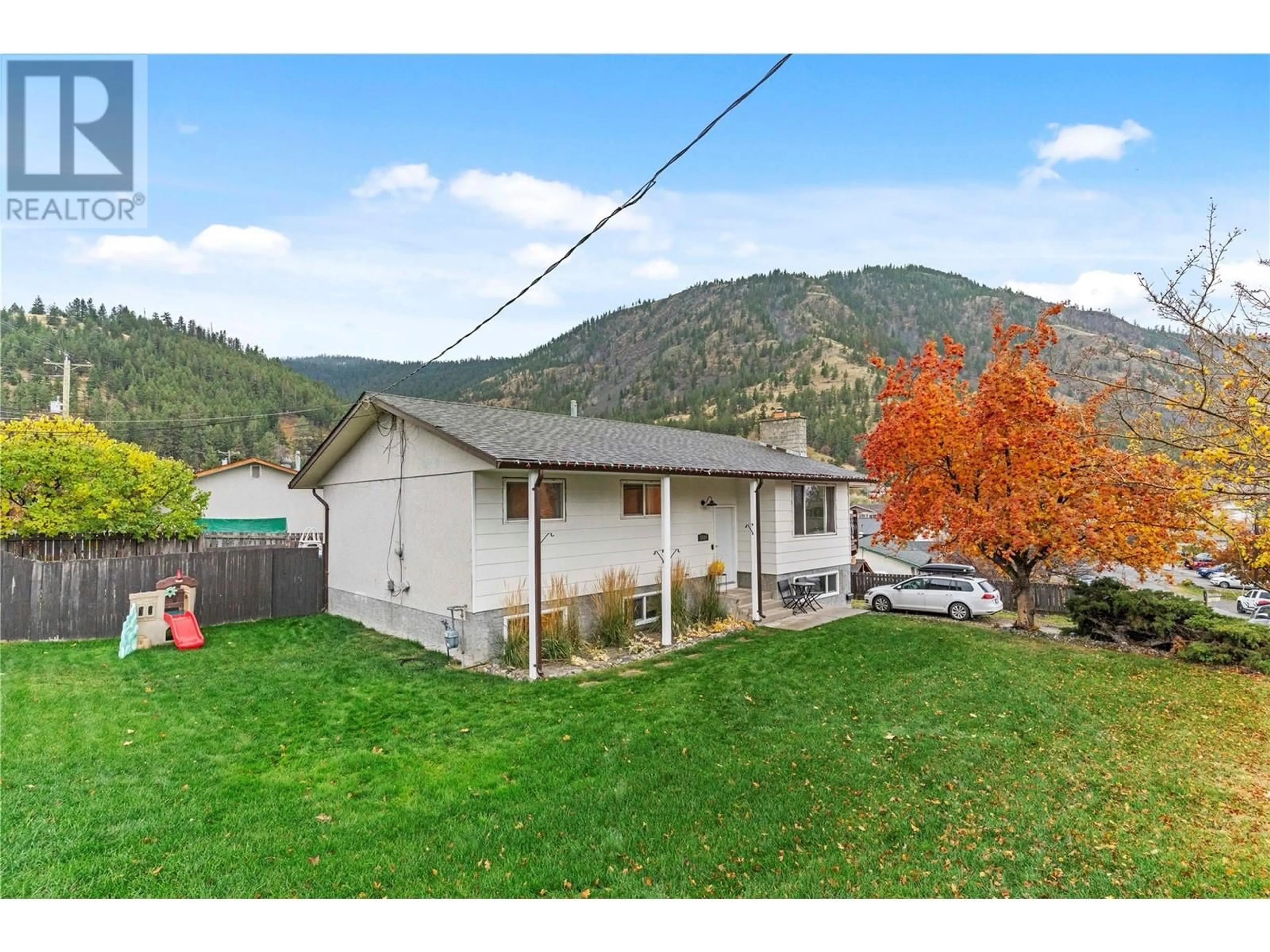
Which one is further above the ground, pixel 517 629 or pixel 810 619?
pixel 517 629

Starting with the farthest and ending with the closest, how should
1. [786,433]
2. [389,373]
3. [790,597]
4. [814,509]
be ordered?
[389,373] < [786,433] < [814,509] < [790,597]

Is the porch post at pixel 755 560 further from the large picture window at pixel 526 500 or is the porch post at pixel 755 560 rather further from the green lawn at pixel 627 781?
the large picture window at pixel 526 500

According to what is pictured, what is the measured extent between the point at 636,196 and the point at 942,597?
15.0 metres

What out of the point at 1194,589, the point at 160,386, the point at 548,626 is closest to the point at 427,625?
the point at 548,626

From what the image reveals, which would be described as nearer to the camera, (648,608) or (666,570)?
(666,570)

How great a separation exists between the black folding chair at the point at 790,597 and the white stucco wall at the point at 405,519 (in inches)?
328

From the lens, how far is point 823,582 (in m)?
16.5

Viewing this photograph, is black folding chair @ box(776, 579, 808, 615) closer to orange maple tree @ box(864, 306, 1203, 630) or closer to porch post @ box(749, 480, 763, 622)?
porch post @ box(749, 480, 763, 622)

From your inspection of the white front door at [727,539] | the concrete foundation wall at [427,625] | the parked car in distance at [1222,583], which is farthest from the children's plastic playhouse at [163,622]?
the parked car in distance at [1222,583]

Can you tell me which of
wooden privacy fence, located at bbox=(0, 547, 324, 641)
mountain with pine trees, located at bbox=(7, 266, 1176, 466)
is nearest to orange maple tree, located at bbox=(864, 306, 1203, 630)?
mountain with pine trees, located at bbox=(7, 266, 1176, 466)

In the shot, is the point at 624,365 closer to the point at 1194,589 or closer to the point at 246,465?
the point at 246,465
